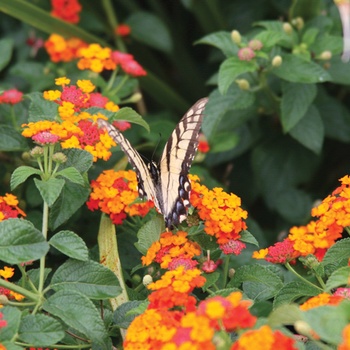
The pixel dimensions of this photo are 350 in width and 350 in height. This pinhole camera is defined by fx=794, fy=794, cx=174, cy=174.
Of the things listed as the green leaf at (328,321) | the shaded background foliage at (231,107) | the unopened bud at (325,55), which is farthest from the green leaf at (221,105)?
the green leaf at (328,321)

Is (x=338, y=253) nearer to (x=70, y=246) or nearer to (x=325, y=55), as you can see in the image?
(x=70, y=246)

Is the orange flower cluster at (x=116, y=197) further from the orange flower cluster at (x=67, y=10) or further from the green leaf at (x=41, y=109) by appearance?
the orange flower cluster at (x=67, y=10)

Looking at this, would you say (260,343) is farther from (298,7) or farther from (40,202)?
(298,7)

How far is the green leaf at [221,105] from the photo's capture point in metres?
2.53

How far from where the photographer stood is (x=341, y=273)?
1.48 meters

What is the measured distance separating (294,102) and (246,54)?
0.29m

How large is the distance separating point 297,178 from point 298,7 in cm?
61

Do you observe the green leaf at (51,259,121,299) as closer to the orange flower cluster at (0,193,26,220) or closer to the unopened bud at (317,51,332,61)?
the orange flower cluster at (0,193,26,220)

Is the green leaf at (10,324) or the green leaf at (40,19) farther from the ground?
the green leaf at (40,19)

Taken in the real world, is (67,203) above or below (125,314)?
above

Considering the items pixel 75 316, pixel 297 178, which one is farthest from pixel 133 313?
pixel 297 178

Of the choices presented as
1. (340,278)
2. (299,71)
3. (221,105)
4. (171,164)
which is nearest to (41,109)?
(171,164)

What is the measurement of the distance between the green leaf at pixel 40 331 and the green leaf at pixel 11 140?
713 millimetres

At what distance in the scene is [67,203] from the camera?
74.6 inches
